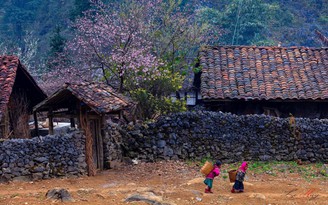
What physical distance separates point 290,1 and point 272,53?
27.7 metres

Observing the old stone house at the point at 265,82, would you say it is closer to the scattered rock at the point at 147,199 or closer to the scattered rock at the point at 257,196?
the scattered rock at the point at 257,196

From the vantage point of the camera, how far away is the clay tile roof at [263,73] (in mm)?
18031

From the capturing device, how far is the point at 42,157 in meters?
12.8

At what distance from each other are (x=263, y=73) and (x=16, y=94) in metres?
10.5

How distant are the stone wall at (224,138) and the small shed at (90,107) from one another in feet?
5.36

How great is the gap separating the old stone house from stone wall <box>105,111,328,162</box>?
1.53 m

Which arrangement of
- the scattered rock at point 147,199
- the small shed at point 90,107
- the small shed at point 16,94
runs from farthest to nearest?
the small shed at point 16,94, the small shed at point 90,107, the scattered rock at point 147,199

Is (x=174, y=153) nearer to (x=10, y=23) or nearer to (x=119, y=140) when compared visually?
(x=119, y=140)

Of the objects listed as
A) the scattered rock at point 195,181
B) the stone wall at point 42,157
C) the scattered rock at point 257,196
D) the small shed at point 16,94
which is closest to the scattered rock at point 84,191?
the stone wall at point 42,157

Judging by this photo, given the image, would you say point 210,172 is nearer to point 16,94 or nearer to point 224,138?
point 224,138

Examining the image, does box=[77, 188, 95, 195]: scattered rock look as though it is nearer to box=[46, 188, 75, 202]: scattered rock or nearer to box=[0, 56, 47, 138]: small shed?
box=[46, 188, 75, 202]: scattered rock

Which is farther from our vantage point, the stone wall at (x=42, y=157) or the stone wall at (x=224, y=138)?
the stone wall at (x=224, y=138)

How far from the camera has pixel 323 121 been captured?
16797 mm

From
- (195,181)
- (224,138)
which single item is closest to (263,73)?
(224,138)
